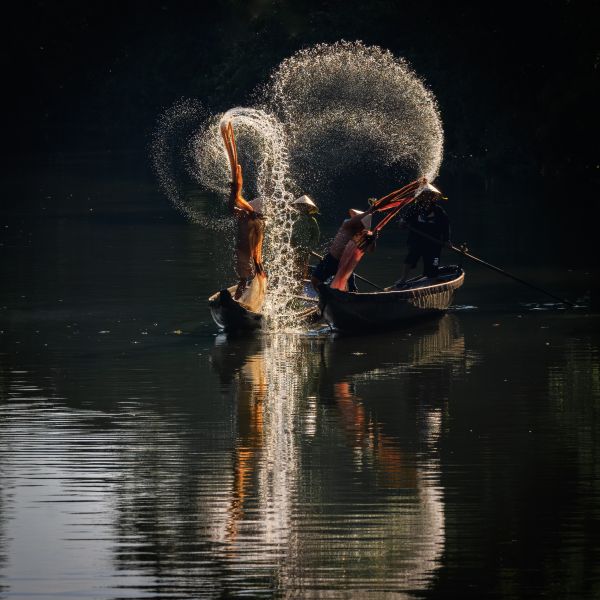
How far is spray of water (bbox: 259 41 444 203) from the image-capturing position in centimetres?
6338

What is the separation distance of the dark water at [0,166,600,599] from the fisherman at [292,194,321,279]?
65.9 inches

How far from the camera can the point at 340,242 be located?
26875 mm

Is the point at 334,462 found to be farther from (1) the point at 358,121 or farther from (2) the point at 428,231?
(1) the point at 358,121

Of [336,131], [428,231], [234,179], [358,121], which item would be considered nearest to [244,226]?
[234,179]

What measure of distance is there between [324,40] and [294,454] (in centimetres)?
5333

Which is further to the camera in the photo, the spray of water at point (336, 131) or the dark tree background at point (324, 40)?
the spray of water at point (336, 131)

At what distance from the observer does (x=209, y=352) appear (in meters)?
25.1

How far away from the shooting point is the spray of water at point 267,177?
1103 inches

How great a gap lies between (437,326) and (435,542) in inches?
522

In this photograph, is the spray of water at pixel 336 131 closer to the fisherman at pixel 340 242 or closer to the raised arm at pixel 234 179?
the fisherman at pixel 340 242

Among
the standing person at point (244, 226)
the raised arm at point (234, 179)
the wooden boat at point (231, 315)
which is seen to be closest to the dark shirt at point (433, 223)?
the standing person at point (244, 226)

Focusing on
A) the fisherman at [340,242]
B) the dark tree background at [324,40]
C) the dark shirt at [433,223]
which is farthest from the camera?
the dark tree background at [324,40]

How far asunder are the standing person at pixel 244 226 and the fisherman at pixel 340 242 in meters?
0.81

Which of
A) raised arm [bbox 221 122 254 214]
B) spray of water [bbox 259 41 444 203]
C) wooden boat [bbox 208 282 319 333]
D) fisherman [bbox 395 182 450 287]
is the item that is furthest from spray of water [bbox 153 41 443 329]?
wooden boat [bbox 208 282 319 333]
